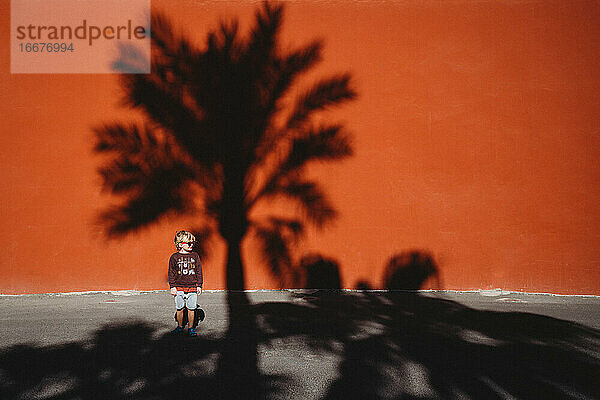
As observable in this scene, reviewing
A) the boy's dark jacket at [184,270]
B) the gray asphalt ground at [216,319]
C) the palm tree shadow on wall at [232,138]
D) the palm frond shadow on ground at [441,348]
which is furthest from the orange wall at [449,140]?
the boy's dark jacket at [184,270]

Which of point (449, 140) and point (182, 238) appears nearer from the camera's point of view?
point (182, 238)

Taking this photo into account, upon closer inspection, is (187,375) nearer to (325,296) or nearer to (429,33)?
(325,296)

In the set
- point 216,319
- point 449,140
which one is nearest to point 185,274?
point 216,319

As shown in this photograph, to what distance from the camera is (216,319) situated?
271 inches

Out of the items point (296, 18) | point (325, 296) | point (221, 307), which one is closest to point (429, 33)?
point (296, 18)

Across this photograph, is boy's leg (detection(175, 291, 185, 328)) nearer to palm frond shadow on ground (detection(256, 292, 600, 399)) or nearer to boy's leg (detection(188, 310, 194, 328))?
boy's leg (detection(188, 310, 194, 328))

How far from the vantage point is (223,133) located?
30.0 feet

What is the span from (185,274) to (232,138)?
3904 millimetres

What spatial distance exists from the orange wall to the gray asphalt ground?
49cm

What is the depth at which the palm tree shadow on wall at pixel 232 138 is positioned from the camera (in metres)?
8.96

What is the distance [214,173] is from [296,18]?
319 cm

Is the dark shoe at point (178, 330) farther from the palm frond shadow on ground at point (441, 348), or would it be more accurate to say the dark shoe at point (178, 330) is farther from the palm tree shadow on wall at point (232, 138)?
the palm tree shadow on wall at point (232, 138)

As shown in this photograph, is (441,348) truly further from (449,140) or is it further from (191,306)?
(449,140)

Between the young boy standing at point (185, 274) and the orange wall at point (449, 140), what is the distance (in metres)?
3.19
